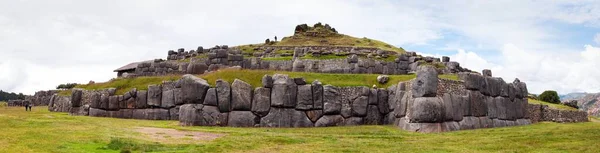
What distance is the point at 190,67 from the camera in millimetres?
43969

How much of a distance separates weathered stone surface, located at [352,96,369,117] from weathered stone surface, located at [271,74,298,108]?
13.8 ft

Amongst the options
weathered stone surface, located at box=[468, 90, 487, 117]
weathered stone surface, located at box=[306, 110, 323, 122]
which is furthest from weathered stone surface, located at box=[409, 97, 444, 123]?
weathered stone surface, located at box=[306, 110, 323, 122]

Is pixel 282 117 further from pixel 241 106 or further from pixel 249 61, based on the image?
pixel 249 61

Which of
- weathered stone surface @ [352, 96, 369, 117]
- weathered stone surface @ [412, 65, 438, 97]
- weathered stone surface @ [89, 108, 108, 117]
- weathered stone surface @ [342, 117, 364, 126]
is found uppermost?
weathered stone surface @ [412, 65, 438, 97]

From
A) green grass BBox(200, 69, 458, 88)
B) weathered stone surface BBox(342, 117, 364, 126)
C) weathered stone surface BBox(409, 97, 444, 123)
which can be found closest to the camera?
weathered stone surface BBox(409, 97, 444, 123)

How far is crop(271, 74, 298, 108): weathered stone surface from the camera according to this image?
1316 inches

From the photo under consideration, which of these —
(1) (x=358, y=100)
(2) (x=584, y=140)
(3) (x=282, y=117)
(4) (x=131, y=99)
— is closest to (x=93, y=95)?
(4) (x=131, y=99)

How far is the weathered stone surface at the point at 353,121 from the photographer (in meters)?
34.7

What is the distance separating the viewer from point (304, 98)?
33875mm

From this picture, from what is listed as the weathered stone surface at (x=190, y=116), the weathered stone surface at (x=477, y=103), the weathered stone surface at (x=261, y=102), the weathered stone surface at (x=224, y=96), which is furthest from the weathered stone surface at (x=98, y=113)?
the weathered stone surface at (x=477, y=103)

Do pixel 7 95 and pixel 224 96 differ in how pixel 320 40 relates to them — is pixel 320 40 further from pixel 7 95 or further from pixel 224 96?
pixel 7 95

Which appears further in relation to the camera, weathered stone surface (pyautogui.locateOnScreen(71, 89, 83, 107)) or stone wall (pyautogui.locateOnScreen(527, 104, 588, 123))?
stone wall (pyautogui.locateOnScreen(527, 104, 588, 123))

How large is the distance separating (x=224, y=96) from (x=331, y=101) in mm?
6979

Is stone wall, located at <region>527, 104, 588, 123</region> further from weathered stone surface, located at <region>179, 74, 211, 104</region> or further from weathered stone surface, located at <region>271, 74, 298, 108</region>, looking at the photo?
weathered stone surface, located at <region>179, 74, 211, 104</region>
